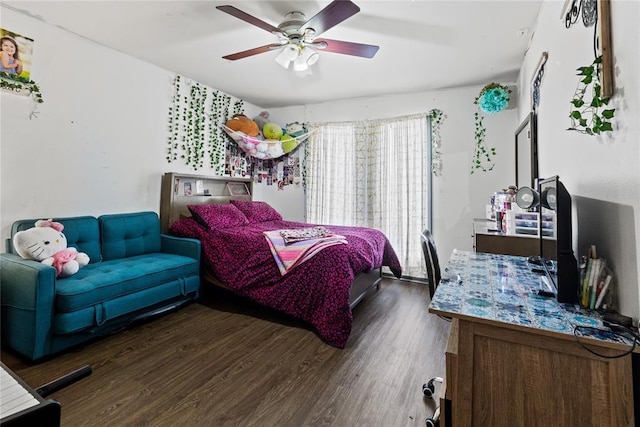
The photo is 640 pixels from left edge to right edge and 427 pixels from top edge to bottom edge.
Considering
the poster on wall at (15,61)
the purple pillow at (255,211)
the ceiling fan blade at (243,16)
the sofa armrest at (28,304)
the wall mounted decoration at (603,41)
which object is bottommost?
the sofa armrest at (28,304)

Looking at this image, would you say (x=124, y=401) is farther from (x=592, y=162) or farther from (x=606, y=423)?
(x=592, y=162)

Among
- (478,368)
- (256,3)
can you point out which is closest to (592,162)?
(478,368)

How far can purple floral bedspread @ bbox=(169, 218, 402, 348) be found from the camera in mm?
2314

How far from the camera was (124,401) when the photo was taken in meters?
1.61

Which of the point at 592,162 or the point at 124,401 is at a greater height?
the point at 592,162

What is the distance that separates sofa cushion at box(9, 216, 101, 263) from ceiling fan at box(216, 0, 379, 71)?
200cm

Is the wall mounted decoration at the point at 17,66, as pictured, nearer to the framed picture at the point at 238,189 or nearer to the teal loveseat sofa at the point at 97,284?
the teal loveseat sofa at the point at 97,284

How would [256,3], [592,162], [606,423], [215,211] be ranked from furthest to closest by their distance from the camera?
1. [215,211]
2. [256,3]
3. [592,162]
4. [606,423]

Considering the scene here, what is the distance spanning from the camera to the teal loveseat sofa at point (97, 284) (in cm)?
190

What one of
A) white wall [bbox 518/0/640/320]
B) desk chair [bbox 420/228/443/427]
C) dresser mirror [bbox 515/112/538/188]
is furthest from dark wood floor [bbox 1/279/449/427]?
dresser mirror [bbox 515/112/538/188]

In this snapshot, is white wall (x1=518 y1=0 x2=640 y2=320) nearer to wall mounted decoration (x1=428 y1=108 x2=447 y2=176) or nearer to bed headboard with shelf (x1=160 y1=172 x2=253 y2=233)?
wall mounted decoration (x1=428 y1=108 x2=447 y2=176)

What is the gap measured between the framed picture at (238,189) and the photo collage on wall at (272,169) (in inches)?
6.1

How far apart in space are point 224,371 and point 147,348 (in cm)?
71

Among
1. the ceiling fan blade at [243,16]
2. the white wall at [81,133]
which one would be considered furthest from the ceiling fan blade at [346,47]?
the white wall at [81,133]
